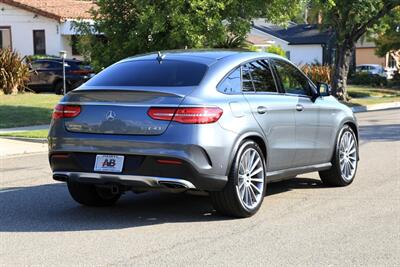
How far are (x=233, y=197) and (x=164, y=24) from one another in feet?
35.4

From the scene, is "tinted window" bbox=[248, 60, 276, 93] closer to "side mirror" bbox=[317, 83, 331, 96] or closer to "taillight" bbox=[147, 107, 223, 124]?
"side mirror" bbox=[317, 83, 331, 96]

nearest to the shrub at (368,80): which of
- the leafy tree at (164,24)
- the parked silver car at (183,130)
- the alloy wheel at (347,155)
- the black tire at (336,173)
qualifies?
the leafy tree at (164,24)

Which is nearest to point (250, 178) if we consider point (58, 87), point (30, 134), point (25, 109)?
point (30, 134)

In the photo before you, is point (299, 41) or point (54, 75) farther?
point (299, 41)

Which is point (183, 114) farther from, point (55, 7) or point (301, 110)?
point (55, 7)

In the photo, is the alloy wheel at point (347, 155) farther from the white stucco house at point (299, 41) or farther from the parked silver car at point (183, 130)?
the white stucco house at point (299, 41)

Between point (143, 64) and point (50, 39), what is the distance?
32.7 m

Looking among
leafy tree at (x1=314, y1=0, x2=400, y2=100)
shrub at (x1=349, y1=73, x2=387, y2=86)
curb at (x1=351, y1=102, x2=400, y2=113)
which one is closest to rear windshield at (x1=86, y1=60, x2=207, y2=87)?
leafy tree at (x1=314, y1=0, x2=400, y2=100)

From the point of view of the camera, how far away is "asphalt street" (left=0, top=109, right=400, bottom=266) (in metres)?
5.58

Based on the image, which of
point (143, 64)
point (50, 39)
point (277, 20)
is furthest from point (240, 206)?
point (50, 39)

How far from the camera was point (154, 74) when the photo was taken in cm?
702

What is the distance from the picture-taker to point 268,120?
732 cm

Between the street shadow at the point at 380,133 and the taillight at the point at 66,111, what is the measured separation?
912 cm

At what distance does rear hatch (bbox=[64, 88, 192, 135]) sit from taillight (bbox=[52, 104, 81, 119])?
4 centimetres
